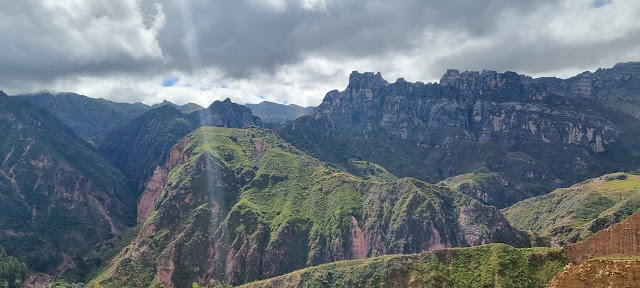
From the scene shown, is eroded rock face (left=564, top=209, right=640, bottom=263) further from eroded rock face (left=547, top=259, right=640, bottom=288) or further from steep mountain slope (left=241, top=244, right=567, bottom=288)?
eroded rock face (left=547, top=259, right=640, bottom=288)

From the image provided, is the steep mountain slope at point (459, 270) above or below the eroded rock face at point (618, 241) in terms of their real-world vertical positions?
below

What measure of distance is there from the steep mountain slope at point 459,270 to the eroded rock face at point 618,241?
14.8 metres

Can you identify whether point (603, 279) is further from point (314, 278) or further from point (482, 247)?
point (314, 278)

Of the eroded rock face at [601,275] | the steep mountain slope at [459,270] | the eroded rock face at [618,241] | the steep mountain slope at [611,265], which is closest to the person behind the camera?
→ the eroded rock face at [601,275]

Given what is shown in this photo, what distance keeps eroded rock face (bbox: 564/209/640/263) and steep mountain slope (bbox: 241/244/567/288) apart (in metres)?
14.8

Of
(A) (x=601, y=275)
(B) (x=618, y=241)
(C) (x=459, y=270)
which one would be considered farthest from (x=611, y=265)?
(C) (x=459, y=270)

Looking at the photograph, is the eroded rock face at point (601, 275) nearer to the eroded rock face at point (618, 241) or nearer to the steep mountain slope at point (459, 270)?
the eroded rock face at point (618, 241)

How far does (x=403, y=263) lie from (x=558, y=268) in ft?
174

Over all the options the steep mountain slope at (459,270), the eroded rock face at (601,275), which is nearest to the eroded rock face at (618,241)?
the steep mountain slope at (459,270)

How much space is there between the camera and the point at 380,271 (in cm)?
18375

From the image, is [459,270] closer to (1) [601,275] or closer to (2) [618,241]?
(2) [618,241]

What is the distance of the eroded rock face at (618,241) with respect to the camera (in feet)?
408

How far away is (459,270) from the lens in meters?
166

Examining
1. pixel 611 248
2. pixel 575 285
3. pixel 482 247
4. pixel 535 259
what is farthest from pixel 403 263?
pixel 575 285
